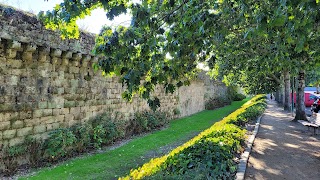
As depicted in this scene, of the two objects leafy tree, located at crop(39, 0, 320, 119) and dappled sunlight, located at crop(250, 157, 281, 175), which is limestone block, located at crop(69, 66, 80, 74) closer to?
leafy tree, located at crop(39, 0, 320, 119)

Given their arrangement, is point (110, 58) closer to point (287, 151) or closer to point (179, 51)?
point (179, 51)

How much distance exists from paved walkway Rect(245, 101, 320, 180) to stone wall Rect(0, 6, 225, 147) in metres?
4.16

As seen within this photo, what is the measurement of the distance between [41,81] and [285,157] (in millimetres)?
6995

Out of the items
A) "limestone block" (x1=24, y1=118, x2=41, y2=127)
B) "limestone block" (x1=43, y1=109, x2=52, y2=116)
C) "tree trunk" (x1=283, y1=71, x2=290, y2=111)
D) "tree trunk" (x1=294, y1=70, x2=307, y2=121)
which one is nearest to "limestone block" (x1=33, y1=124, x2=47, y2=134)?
"limestone block" (x1=24, y1=118, x2=41, y2=127)

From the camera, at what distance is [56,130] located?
8586 mm

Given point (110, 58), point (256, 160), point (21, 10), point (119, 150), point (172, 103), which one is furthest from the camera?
point (172, 103)

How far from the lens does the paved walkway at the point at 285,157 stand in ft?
18.8

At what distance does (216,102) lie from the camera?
31.4 meters

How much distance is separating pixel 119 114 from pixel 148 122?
2460 millimetres

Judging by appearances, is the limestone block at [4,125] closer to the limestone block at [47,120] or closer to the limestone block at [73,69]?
the limestone block at [47,120]

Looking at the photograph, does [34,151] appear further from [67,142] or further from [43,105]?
[43,105]

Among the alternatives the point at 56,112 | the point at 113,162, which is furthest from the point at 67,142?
the point at 113,162

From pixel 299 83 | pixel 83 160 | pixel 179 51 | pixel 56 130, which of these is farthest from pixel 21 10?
pixel 299 83

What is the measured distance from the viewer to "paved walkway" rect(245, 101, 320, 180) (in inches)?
226
